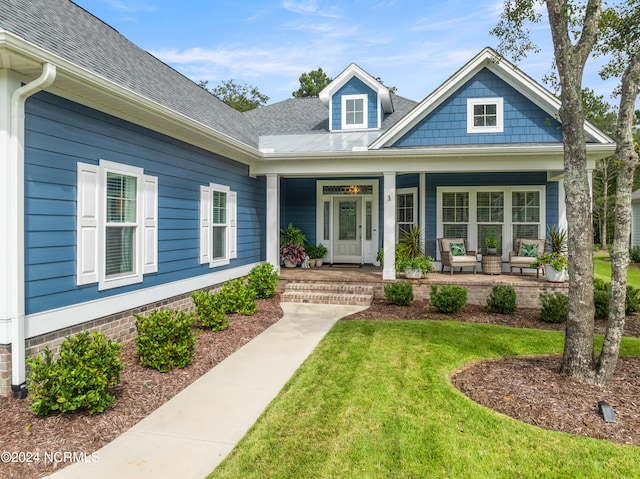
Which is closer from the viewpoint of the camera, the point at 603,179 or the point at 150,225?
the point at 150,225

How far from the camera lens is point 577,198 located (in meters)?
4.20

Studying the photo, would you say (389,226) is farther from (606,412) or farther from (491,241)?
(606,412)

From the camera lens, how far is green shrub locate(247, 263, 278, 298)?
8.88 m

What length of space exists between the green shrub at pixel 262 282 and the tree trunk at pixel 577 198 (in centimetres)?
596

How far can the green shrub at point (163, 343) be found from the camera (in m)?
4.58

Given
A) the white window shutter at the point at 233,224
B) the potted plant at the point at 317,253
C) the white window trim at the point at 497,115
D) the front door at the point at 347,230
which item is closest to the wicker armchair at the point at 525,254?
the white window trim at the point at 497,115

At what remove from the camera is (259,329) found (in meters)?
6.67

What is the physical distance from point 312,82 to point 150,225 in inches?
1000

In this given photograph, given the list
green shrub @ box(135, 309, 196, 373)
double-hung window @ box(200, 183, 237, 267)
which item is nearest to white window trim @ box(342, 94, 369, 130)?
double-hung window @ box(200, 183, 237, 267)

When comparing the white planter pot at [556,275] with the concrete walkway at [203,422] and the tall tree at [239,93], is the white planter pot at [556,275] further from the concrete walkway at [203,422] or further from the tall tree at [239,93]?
the tall tree at [239,93]

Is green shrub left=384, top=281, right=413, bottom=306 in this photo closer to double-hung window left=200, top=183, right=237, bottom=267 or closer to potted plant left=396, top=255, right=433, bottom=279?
potted plant left=396, top=255, right=433, bottom=279

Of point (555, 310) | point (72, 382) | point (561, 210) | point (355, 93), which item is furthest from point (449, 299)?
point (355, 93)

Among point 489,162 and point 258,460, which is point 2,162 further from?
point 489,162

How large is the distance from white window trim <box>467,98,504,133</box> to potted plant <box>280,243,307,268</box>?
213 inches
